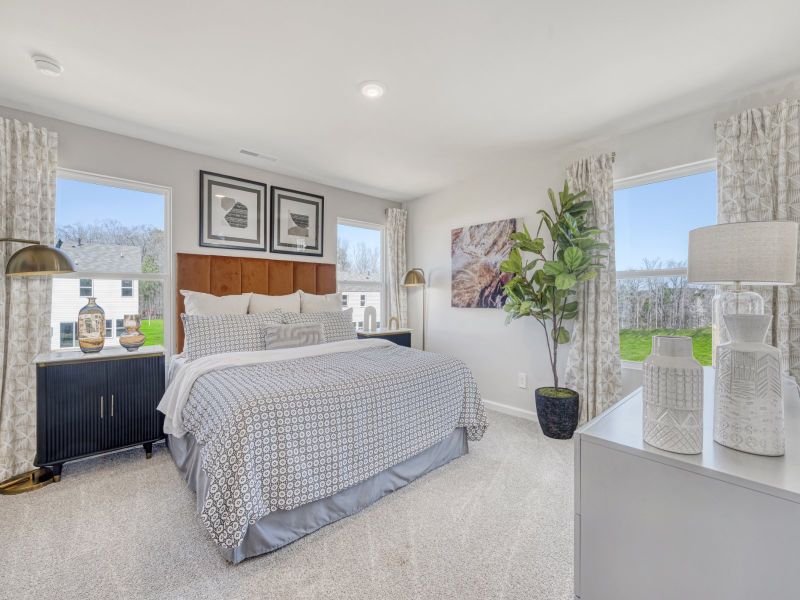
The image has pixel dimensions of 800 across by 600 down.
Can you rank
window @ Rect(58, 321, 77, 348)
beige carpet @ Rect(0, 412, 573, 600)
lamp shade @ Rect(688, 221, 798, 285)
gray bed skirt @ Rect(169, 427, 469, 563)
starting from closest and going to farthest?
1. lamp shade @ Rect(688, 221, 798, 285)
2. beige carpet @ Rect(0, 412, 573, 600)
3. gray bed skirt @ Rect(169, 427, 469, 563)
4. window @ Rect(58, 321, 77, 348)

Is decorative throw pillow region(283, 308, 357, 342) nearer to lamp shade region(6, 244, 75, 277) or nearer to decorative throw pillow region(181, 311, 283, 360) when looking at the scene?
decorative throw pillow region(181, 311, 283, 360)

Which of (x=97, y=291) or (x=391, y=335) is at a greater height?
(x=97, y=291)

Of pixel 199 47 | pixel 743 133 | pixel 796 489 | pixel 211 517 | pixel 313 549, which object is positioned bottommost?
pixel 313 549

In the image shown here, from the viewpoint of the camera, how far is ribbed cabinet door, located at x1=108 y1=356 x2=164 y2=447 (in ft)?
8.30

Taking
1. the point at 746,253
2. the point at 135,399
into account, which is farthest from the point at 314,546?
the point at 746,253

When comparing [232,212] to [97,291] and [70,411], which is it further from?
[70,411]

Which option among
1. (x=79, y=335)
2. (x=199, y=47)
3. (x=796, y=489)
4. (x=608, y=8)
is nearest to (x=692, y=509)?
(x=796, y=489)

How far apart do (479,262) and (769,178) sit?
228 cm

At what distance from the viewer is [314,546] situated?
1.76m

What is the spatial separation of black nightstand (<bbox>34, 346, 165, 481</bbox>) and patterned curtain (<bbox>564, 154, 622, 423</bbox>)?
3349mm

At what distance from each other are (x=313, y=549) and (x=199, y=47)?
267cm

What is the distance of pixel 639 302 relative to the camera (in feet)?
9.81

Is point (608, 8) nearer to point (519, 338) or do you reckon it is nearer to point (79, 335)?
point (519, 338)

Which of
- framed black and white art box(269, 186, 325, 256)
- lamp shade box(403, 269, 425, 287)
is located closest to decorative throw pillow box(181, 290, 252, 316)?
framed black and white art box(269, 186, 325, 256)
